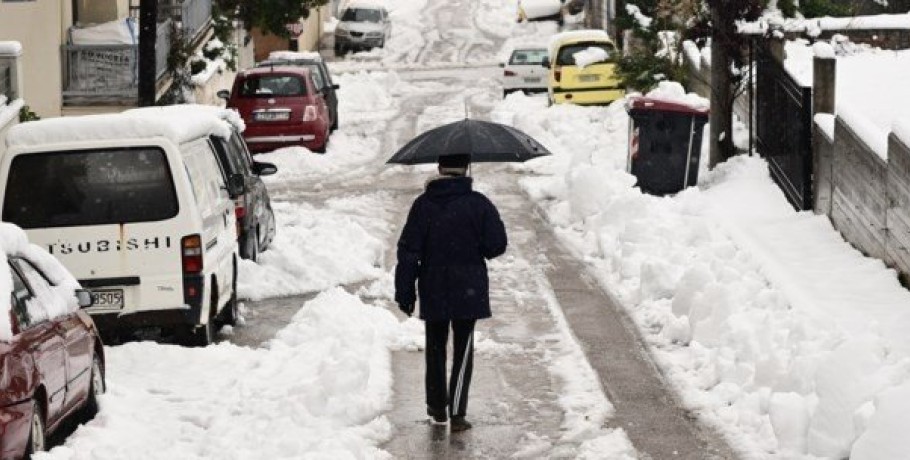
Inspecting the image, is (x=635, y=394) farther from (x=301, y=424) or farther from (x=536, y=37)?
(x=536, y=37)

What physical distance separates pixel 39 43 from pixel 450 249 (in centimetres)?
2113

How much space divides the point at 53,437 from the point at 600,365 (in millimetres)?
4164

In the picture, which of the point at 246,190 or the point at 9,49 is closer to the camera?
the point at 246,190

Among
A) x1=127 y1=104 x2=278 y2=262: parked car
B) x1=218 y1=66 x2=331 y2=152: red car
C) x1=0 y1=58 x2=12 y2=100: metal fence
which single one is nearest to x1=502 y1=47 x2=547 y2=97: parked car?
x1=218 y1=66 x2=331 y2=152: red car

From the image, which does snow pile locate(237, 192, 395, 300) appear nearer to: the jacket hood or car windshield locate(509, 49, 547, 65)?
the jacket hood

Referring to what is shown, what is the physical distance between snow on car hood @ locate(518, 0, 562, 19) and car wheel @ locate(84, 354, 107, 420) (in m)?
59.8

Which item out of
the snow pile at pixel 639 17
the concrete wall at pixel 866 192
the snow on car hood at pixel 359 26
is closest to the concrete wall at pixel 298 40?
the snow on car hood at pixel 359 26

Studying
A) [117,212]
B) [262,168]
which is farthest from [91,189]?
[262,168]

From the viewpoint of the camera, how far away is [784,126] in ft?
71.6

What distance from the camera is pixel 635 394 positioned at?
12906mm

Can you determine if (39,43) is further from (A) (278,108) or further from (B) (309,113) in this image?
(B) (309,113)

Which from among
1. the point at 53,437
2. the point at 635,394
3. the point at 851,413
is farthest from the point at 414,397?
the point at 851,413

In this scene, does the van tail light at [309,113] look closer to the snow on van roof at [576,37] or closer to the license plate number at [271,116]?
the license plate number at [271,116]

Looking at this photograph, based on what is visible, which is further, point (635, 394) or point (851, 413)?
point (635, 394)
